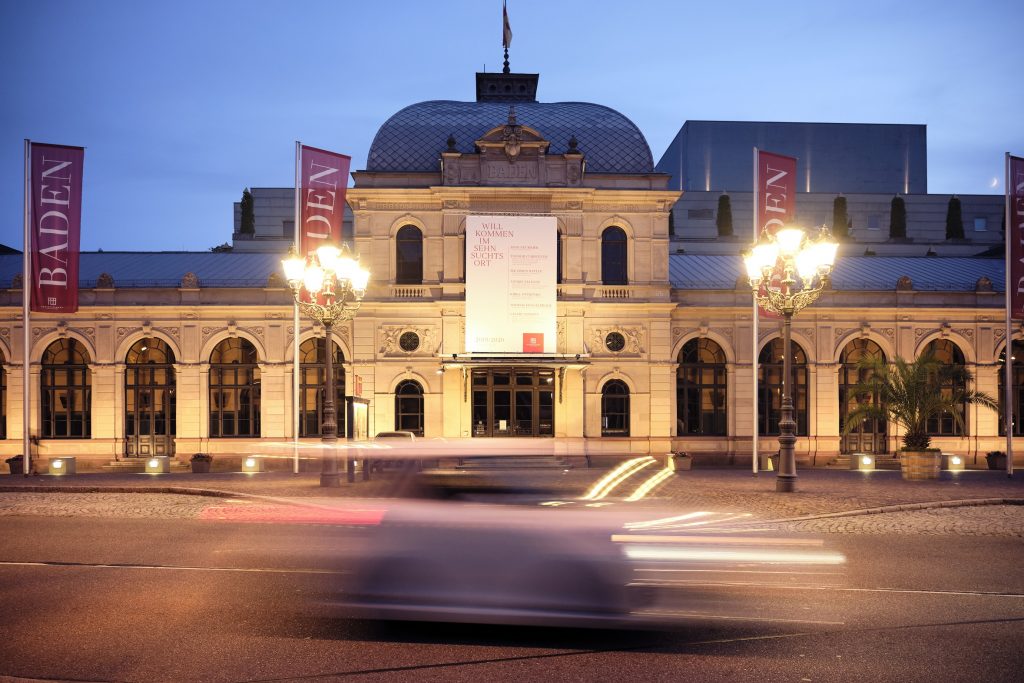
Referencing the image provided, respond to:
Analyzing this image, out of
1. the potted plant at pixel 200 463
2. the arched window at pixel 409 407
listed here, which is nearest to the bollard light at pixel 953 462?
the arched window at pixel 409 407

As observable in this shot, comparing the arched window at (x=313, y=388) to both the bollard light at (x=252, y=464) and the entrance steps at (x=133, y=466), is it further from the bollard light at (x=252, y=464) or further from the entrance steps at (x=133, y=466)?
the entrance steps at (x=133, y=466)

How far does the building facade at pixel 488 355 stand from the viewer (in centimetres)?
3538

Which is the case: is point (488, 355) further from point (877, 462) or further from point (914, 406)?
point (877, 462)

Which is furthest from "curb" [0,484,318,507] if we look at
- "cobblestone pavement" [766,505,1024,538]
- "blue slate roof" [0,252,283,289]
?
"blue slate roof" [0,252,283,289]

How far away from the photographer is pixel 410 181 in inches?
1410

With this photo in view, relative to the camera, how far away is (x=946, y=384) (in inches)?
1469

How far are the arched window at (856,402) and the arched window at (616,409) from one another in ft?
29.1

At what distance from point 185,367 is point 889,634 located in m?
31.7

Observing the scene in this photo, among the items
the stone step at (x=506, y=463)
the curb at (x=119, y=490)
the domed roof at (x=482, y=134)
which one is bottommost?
the curb at (x=119, y=490)

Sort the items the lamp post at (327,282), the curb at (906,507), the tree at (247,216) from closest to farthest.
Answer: the curb at (906,507)
the lamp post at (327,282)
the tree at (247,216)

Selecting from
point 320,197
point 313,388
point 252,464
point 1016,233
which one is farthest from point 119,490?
point 1016,233

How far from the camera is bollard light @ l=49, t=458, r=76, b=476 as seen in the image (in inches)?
1296

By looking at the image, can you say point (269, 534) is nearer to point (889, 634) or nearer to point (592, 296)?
point (889, 634)

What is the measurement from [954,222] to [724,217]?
15756 mm
